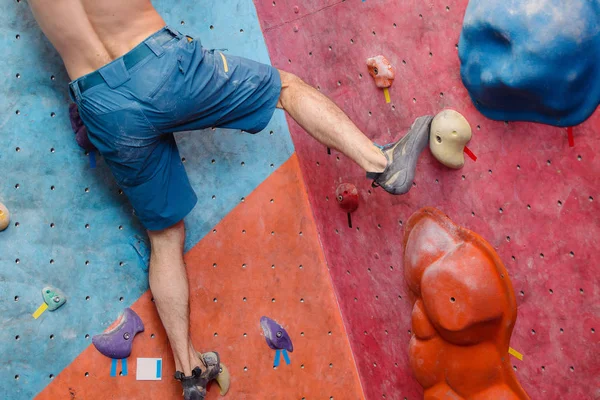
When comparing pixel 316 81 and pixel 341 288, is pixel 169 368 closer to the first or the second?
pixel 341 288

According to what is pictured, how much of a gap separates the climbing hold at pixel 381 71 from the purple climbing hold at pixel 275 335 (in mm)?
1016

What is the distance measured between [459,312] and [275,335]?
34.6 inches

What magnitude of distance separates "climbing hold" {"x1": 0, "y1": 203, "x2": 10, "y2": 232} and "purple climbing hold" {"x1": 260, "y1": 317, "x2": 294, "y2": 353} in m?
0.98

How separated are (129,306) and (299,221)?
0.70m

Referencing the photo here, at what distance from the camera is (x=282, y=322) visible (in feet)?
9.52

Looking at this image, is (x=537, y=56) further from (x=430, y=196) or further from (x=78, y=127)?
(x=78, y=127)

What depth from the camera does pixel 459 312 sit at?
7.29 ft

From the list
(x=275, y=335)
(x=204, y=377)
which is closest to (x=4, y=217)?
(x=204, y=377)

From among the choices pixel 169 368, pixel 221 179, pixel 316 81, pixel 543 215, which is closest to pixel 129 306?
pixel 169 368

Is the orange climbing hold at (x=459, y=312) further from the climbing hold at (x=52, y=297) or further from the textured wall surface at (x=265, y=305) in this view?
the climbing hold at (x=52, y=297)

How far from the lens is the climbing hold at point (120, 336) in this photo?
2.72 metres

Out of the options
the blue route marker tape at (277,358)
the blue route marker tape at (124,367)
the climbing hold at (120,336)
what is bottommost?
the blue route marker tape at (277,358)

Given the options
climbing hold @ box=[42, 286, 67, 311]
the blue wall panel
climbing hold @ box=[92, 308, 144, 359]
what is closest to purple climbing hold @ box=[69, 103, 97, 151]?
the blue wall panel

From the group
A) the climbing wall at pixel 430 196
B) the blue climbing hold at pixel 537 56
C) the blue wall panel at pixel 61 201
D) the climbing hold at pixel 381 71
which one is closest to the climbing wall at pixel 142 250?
the blue wall panel at pixel 61 201
